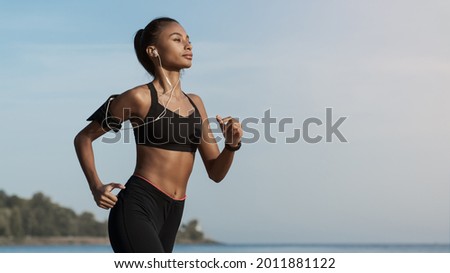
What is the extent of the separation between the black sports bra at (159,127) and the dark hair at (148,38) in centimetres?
29

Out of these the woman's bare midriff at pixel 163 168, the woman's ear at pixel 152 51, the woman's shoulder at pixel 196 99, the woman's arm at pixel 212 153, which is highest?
the woman's ear at pixel 152 51

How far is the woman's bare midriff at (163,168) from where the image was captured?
6113mm

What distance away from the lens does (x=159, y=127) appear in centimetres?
615

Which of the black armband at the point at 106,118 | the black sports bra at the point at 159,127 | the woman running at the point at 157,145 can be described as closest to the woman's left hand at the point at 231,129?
the woman running at the point at 157,145

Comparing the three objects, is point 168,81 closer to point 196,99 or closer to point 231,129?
point 196,99

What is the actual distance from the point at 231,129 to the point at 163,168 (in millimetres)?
662

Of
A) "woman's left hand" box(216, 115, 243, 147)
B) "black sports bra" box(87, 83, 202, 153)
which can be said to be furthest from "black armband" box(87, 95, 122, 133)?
"woman's left hand" box(216, 115, 243, 147)

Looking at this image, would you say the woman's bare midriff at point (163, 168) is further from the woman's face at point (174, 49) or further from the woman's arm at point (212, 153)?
the woman's face at point (174, 49)

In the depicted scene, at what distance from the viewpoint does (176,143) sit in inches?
244

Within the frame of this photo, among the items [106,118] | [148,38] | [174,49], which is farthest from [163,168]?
[148,38]

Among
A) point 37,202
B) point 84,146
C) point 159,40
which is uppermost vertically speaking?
point 37,202
